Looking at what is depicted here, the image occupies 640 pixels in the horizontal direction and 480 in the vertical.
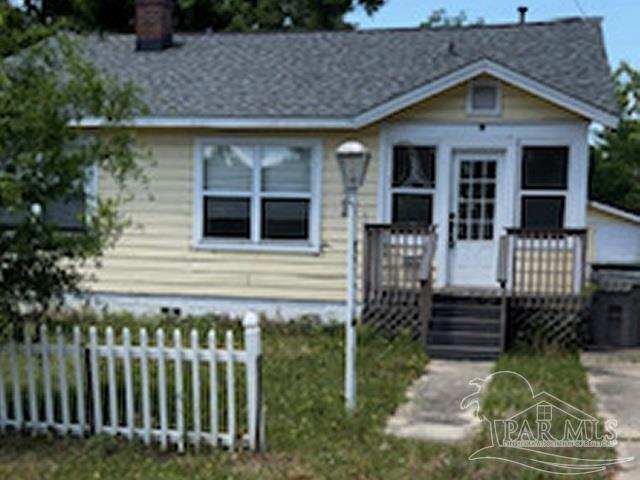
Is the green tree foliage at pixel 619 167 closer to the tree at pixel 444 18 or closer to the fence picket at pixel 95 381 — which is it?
the fence picket at pixel 95 381

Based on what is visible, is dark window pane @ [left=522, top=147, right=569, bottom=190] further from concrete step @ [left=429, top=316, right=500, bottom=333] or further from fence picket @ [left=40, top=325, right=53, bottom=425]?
fence picket @ [left=40, top=325, right=53, bottom=425]

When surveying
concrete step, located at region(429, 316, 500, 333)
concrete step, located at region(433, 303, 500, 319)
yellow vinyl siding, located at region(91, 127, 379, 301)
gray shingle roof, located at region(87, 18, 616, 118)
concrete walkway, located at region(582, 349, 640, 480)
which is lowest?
concrete walkway, located at region(582, 349, 640, 480)

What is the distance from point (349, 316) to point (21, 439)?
2947 mm

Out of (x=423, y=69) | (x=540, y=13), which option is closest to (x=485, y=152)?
(x=423, y=69)

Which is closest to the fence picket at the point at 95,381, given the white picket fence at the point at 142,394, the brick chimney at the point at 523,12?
the white picket fence at the point at 142,394

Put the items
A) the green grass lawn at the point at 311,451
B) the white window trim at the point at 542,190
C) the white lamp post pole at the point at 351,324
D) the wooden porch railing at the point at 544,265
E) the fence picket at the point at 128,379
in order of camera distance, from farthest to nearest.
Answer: the white window trim at the point at 542,190 → the wooden porch railing at the point at 544,265 → the white lamp post pole at the point at 351,324 → the fence picket at the point at 128,379 → the green grass lawn at the point at 311,451

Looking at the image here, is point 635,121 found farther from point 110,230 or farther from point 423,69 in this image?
point 110,230

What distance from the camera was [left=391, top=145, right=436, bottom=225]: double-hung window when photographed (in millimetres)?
11469

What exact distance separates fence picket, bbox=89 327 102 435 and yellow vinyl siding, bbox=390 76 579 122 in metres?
6.48

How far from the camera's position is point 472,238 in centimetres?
1151

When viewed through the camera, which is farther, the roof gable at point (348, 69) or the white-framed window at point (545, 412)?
the roof gable at point (348, 69)

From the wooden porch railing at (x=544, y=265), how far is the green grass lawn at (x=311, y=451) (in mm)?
2145

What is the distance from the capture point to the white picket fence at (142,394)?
5.91 m

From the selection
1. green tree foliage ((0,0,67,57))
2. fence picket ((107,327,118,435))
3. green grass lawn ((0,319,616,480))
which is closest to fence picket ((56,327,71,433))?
green grass lawn ((0,319,616,480))
